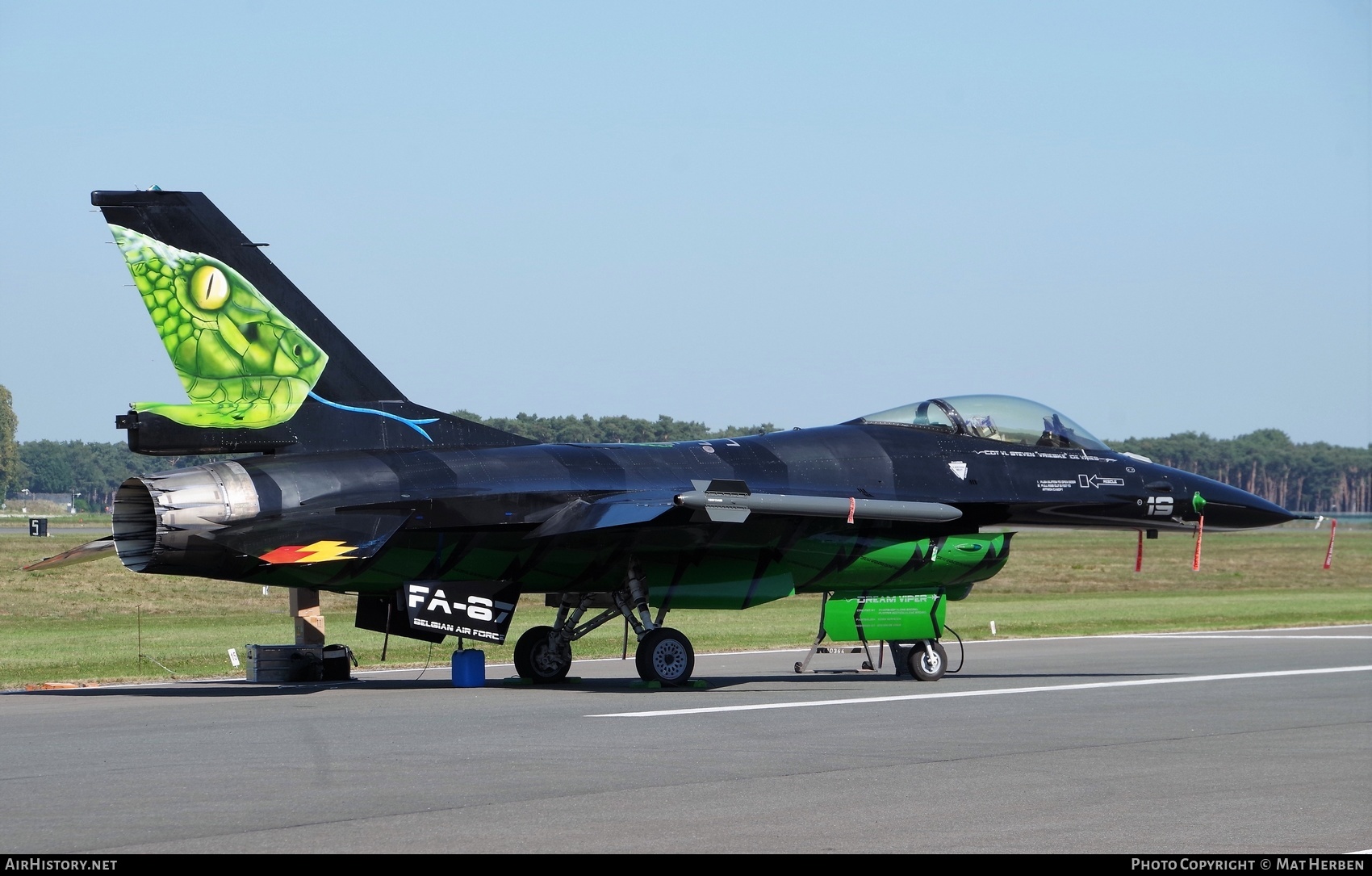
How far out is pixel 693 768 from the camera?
39.8 feet

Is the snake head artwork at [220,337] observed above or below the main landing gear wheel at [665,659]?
above

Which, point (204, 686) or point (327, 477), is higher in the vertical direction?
point (327, 477)

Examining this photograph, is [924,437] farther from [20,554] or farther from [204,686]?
[20,554]

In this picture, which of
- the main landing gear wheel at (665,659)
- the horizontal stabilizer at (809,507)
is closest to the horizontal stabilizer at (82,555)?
the main landing gear wheel at (665,659)

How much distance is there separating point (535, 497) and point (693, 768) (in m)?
7.53

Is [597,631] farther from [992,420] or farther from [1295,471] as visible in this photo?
[1295,471]

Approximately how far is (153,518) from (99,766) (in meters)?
5.67

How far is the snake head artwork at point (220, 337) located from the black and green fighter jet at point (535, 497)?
0.08 feet

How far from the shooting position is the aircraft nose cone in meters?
22.7

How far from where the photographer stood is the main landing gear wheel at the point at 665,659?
1988 centimetres

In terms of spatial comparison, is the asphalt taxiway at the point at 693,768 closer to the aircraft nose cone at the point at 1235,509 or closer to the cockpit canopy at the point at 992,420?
the aircraft nose cone at the point at 1235,509

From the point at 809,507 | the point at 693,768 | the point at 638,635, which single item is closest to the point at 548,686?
the point at 638,635

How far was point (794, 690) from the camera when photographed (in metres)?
20.1
